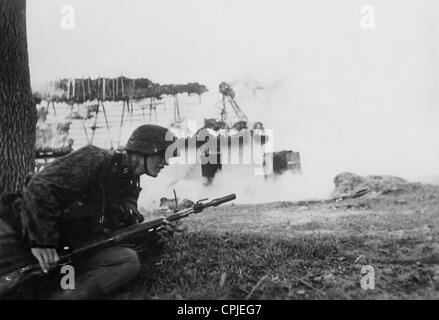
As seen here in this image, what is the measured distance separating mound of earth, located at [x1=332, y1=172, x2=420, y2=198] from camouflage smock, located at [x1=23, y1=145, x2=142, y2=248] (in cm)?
398

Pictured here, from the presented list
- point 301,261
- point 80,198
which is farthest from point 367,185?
point 80,198

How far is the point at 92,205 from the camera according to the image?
3010 millimetres

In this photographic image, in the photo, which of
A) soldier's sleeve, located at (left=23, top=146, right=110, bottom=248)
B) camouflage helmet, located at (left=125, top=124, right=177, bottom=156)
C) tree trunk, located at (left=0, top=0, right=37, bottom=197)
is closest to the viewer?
soldier's sleeve, located at (left=23, top=146, right=110, bottom=248)

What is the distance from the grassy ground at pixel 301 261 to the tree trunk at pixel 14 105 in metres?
1.87

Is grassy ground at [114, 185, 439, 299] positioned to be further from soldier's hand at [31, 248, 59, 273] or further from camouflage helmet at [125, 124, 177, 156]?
camouflage helmet at [125, 124, 177, 156]

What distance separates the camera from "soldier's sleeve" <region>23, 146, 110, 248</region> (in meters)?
2.63

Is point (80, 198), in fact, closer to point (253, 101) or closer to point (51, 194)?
point (51, 194)

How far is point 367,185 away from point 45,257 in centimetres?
550

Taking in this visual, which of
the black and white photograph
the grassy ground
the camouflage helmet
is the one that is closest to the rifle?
the grassy ground

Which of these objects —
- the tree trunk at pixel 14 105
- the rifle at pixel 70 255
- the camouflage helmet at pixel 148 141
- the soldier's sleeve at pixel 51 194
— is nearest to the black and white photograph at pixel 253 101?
the tree trunk at pixel 14 105

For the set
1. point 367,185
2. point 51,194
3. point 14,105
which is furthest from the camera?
point 367,185

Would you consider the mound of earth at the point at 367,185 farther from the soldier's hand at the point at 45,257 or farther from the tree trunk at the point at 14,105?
the soldier's hand at the point at 45,257

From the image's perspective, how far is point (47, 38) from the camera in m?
5.55
